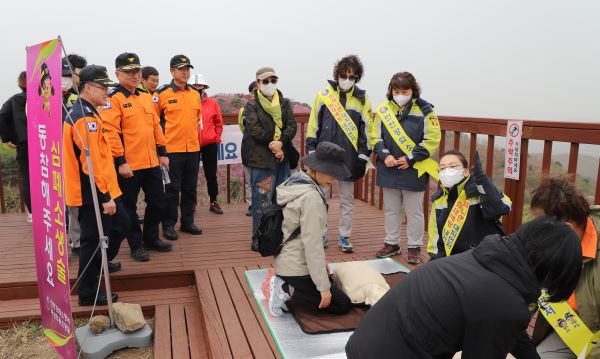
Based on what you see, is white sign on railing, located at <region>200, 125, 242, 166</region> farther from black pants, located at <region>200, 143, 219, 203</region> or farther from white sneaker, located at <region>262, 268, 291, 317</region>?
white sneaker, located at <region>262, 268, 291, 317</region>

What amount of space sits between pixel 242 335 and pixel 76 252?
2.29 metres

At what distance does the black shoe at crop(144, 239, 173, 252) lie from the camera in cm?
451

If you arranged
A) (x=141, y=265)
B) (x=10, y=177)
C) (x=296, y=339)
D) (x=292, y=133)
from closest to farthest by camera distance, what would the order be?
1. (x=296, y=339)
2. (x=141, y=265)
3. (x=292, y=133)
4. (x=10, y=177)

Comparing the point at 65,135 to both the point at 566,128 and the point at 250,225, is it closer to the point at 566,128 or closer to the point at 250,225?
the point at 250,225

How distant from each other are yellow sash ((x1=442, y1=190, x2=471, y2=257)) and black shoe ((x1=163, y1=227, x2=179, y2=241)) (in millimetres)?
2853

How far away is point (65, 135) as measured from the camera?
10.3ft

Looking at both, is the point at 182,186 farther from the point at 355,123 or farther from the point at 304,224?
the point at 304,224

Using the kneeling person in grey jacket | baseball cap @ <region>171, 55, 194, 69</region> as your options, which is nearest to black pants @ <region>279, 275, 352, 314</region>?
the kneeling person in grey jacket

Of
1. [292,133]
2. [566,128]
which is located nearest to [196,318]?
[292,133]

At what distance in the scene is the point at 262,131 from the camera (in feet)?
14.3

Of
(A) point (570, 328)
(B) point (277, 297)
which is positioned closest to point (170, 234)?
(B) point (277, 297)

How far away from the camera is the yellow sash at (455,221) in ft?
10.2

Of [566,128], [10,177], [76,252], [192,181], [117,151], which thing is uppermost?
[566,128]

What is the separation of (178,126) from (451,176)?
9.20ft
